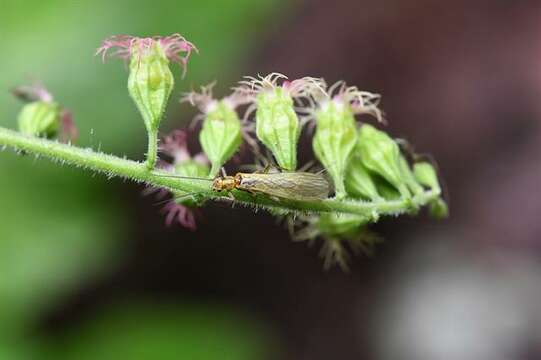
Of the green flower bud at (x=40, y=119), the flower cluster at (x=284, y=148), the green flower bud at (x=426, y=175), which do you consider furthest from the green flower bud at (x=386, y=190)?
the green flower bud at (x=40, y=119)

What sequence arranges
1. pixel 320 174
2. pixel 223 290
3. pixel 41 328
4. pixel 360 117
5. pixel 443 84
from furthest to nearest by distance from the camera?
pixel 443 84, pixel 223 290, pixel 360 117, pixel 41 328, pixel 320 174

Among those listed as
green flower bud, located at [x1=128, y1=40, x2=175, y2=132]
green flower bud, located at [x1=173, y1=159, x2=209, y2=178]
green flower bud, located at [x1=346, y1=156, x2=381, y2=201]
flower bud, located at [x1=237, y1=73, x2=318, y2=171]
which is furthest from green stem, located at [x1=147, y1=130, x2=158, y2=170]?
green flower bud, located at [x1=346, y1=156, x2=381, y2=201]

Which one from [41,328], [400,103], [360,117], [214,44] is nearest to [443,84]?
[400,103]

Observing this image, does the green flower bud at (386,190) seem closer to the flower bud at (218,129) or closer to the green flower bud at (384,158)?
the green flower bud at (384,158)

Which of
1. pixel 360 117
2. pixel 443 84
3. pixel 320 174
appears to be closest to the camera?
pixel 320 174

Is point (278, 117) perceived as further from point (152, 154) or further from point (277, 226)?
point (277, 226)

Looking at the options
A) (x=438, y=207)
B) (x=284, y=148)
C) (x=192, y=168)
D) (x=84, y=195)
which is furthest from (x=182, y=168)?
(x=84, y=195)

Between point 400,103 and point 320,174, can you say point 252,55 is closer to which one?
point 400,103
